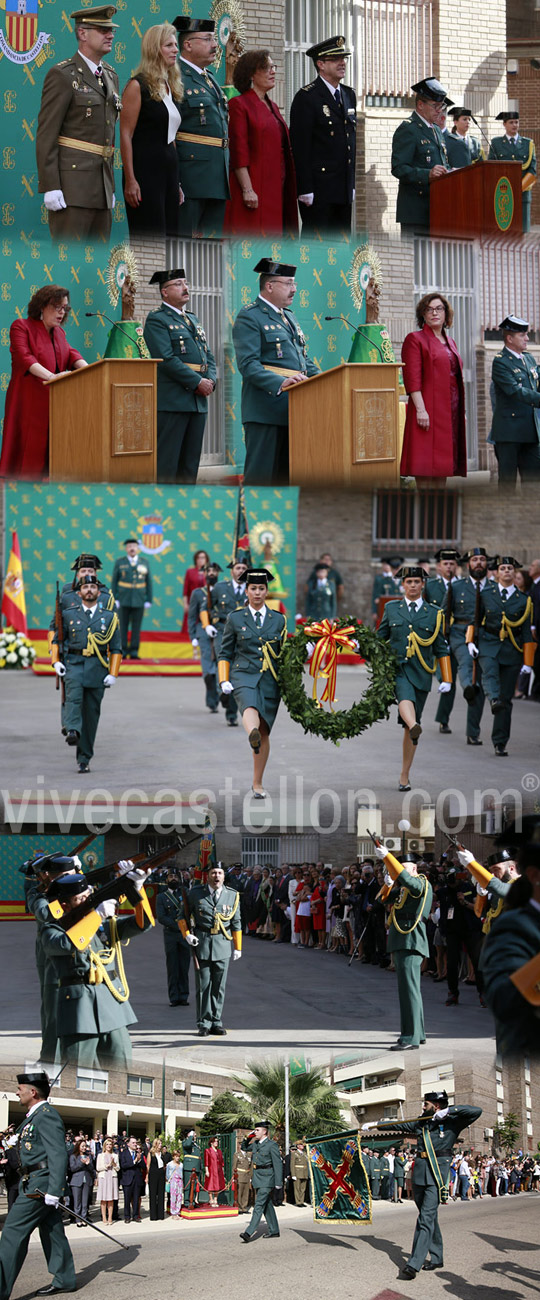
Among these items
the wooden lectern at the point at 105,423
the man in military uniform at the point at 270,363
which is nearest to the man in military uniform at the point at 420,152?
the man in military uniform at the point at 270,363

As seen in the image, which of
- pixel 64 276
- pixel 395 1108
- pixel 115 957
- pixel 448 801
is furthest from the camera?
pixel 64 276

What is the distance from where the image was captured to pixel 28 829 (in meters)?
10.4

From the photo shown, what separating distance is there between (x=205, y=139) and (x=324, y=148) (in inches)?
34.6

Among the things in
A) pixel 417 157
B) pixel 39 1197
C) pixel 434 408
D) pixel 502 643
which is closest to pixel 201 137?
pixel 417 157

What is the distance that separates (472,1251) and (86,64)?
27.0 feet

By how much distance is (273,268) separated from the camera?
10305mm

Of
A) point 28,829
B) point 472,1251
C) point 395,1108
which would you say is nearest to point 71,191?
point 28,829

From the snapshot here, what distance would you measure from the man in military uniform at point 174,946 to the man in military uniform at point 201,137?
475 cm

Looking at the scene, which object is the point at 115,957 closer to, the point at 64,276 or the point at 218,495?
the point at 218,495

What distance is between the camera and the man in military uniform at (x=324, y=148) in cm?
1095

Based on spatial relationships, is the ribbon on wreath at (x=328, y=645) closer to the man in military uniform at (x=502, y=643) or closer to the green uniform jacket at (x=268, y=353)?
the man in military uniform at (x=502, y=643)

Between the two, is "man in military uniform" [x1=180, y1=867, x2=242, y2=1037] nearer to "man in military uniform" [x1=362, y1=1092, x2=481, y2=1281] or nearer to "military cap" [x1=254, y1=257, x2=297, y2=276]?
"man in military uniform" [x1=362, y1=1092, x2=481, y2=1281]

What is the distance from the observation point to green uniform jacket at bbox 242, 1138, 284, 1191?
816cm

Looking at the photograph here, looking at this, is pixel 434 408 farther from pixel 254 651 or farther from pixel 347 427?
pixel 254 651
